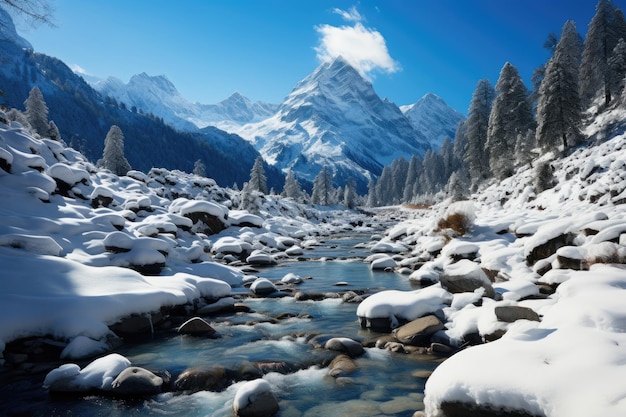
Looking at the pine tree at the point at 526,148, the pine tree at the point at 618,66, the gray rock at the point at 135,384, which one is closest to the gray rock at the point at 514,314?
the gray rock at the point at 135,384

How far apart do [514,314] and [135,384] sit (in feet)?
26.9

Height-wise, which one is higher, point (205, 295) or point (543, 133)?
point (543, 133)

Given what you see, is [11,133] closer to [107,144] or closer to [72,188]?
[72,188]

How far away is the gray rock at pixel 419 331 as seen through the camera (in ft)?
31.5

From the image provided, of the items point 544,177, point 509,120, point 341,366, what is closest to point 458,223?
point 544,177

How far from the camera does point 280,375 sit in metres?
8.21

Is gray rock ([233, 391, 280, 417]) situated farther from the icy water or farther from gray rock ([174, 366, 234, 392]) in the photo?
gray rock ([174, 366, 234, 392])

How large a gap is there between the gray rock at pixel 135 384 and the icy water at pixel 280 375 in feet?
0.64

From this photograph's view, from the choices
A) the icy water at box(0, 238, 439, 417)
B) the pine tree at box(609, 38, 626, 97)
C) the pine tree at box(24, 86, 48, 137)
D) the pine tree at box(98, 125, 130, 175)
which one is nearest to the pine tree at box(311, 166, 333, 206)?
the pine tree at box(98, 125, 130, 175)

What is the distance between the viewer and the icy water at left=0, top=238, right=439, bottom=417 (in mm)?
6672

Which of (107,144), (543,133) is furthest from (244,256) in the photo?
(107,144)

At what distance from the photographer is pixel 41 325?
28.8ft

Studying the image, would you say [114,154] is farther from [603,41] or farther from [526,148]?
[603,41]

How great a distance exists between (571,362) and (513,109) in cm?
4644
